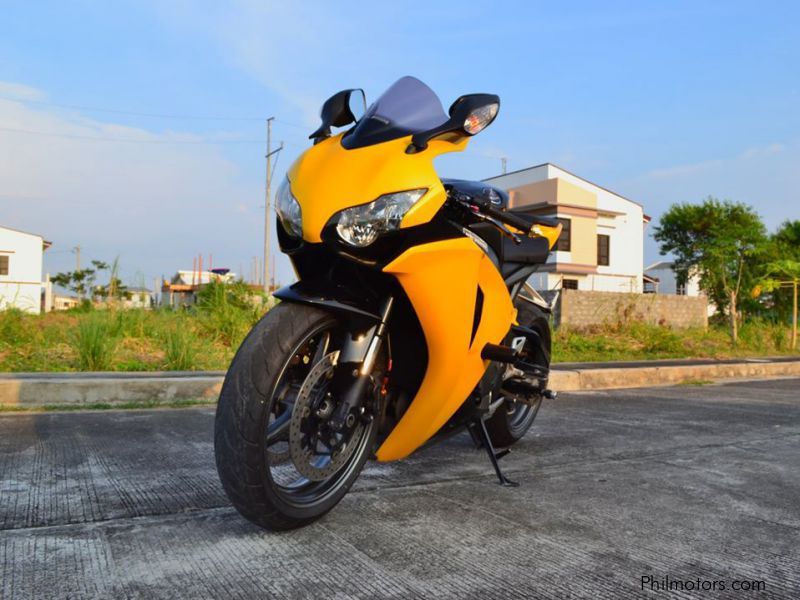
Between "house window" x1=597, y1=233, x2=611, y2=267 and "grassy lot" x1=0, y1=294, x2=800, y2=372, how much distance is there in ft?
74.7

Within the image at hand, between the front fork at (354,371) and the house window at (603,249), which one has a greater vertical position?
the house window at (603,249)

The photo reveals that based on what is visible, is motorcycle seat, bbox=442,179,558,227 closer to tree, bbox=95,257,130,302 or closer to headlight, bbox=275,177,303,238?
headlight, bbox=275,177,303,238

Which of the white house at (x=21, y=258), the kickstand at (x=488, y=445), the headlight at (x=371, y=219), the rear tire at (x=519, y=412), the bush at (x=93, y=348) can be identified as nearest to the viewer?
the headlight at (x=371, y=219)

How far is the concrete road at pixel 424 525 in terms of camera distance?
183cm

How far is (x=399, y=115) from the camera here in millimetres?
2439

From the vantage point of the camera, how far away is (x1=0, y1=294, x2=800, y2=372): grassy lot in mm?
6586

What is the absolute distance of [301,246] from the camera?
2.23 metres

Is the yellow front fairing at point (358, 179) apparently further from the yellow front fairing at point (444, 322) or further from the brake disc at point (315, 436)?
the brake disc at point (315, 436)

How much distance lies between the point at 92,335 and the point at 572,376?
524 centimetres

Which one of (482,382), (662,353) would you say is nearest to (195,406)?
(482,382)

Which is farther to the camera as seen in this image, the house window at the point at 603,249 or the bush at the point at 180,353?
the house window at the point at 603,249

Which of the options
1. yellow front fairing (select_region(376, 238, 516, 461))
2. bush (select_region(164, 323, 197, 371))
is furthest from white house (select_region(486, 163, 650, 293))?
yellow front fairing (select_region(376, 238, 516, 461))

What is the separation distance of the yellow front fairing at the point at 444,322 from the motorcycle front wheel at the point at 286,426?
0.74 feet

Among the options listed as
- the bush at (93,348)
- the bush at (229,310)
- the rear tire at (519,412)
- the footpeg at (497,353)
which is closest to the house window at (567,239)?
the bush at (229,310)
